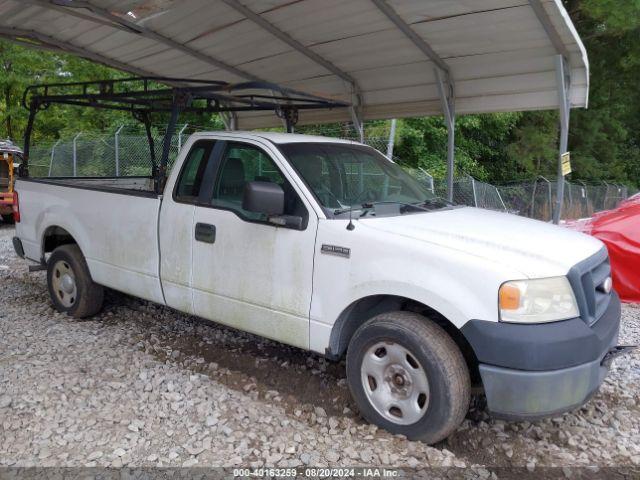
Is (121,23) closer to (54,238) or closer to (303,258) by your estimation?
(54,238)

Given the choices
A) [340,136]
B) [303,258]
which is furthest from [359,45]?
[340,136]

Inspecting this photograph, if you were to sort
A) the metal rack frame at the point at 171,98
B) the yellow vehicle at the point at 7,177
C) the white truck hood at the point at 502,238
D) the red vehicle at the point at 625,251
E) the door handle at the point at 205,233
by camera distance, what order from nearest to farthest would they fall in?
1. the white truck hood at the point at 502,238
2. the door handle at the point at 205,233
3. the metal rack frame at the point at 171,98
4. the red vehicle at the point at 625,251
5. the yellow vehicle at the point at 7,177

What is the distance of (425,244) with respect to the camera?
11.2 ft

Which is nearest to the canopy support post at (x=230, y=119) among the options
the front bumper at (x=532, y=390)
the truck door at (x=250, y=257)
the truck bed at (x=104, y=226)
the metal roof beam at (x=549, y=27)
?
Answer: the truck bed at (x=104, y=226)

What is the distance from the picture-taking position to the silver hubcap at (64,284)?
A: 19.2ft

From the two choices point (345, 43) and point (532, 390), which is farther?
point (345, 43)

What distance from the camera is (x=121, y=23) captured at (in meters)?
7.91

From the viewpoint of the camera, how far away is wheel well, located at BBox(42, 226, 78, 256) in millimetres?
6066

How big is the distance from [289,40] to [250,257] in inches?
206

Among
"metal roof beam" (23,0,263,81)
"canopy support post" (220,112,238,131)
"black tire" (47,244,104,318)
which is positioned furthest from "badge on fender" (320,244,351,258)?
"canopy support post" (220,112,238,131)

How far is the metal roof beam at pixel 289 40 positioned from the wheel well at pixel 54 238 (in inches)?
145

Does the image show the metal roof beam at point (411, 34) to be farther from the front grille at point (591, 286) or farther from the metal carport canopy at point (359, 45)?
the front grille at point (591, 286)

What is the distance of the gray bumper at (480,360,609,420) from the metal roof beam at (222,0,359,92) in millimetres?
6164

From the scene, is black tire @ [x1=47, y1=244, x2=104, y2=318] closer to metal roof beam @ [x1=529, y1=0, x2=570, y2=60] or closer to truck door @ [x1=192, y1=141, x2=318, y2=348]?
truck door @ [x1=192, y1=141, x2=318, y2=348]
